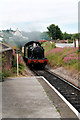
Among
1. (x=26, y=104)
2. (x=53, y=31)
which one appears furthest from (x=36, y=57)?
(x=53, y=31)

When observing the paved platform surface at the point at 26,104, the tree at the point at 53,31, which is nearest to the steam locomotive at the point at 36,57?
the paved platform surface at the point at 26,104

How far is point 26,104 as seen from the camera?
25.0ft

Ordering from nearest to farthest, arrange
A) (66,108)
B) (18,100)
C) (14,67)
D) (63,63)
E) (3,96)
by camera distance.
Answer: (66,108) → (18,100) → (3,96) → (14,67) → (63,63)

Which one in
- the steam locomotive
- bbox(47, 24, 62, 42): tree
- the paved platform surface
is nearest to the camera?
the paved platform surface

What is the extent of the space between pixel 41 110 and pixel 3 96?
2.47m

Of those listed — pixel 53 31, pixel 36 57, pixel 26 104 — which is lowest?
pixel 26 104

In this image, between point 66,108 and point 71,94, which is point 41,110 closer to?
point 66,108

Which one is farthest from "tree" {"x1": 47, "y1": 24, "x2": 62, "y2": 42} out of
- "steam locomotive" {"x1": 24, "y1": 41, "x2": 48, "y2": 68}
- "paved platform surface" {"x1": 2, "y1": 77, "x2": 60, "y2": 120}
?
"paved platform surface" {"x1": 2, "y1": 77, "x2": 60, "y2": 120}

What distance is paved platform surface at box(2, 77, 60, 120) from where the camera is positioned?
650cm

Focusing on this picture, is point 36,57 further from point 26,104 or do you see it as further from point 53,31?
point 53,31

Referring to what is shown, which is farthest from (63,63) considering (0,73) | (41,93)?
(41,93)

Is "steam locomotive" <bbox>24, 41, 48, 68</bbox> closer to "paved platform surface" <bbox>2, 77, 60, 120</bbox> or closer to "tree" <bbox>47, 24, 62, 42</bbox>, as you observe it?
"paved platform surface" <bbox>2, 77, 60, 120</bbox>

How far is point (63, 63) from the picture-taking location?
23.9 metres

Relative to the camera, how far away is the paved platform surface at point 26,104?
256 inches
